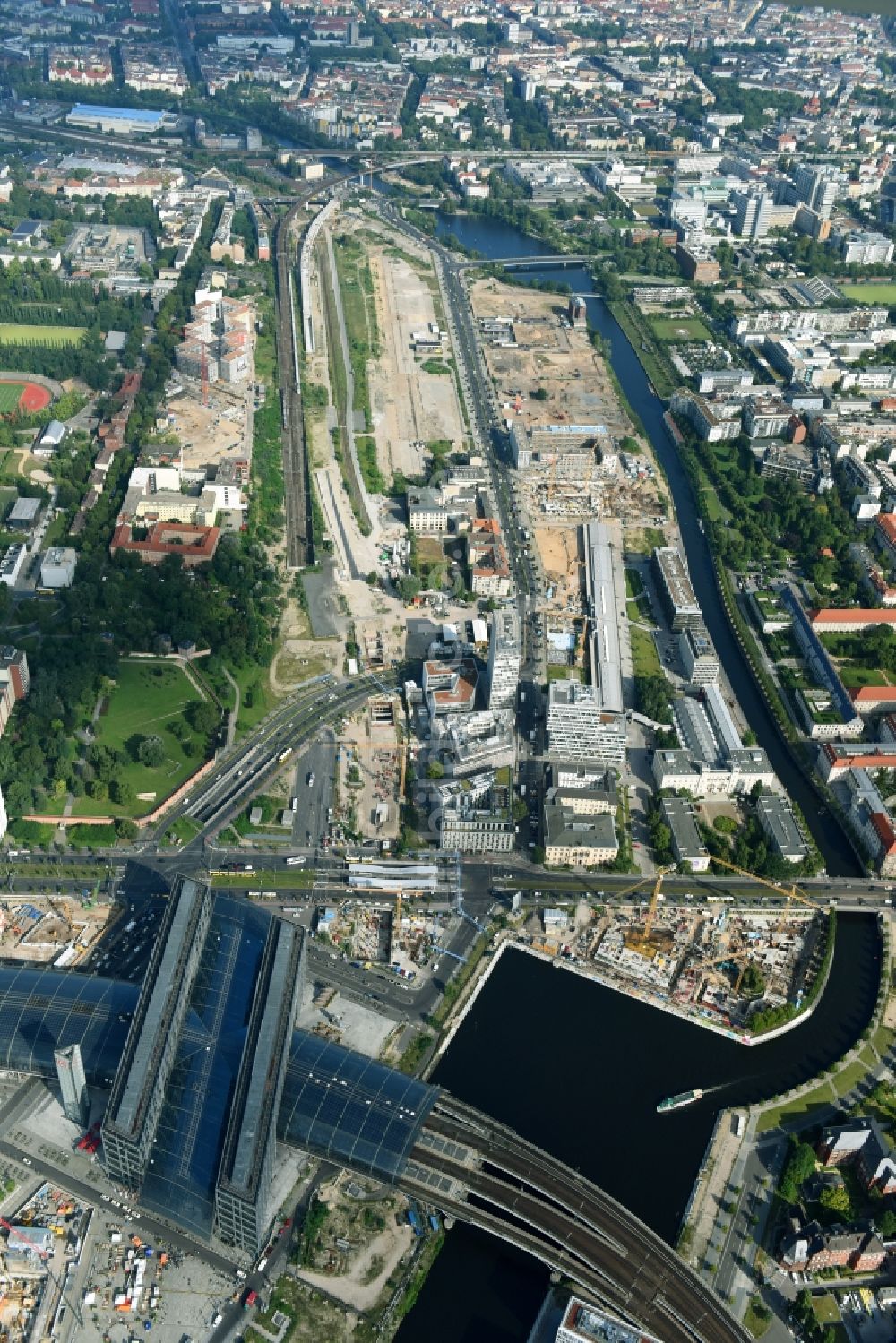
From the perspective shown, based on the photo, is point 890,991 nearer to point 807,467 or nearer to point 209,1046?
point 209,1046

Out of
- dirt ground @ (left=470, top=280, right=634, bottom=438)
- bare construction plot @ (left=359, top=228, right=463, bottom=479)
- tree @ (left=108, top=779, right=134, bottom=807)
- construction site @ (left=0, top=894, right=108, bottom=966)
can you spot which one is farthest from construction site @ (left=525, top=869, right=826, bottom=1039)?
dirt ground @ (left=470, top=280, right=634, bottom=438)

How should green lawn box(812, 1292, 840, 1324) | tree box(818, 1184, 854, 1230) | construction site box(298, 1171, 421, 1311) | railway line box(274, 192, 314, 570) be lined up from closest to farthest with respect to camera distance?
green lawn box(812, 1292, 840, 1324) → construction site box(298, 1171, 421, 1311) → tree box(818, 1184, 854, 1230) → railway line box(274, 192, 314, 570)

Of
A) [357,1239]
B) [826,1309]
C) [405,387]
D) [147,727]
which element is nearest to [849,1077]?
[826,1309]

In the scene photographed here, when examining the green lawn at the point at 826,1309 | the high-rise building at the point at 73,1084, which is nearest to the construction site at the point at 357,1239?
the high-rise building at the point at 73,1084

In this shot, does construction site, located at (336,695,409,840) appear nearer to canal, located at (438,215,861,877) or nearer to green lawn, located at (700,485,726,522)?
canal, located at (438,215,861,877)

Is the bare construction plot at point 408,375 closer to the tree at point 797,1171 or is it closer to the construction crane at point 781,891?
the construction crane at point 781,891

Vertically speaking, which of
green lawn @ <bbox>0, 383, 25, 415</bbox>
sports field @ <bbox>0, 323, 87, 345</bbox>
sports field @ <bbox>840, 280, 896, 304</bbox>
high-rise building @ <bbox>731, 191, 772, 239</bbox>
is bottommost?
green lawn @ <bbox>0, 383, 25, 415</bbox>
